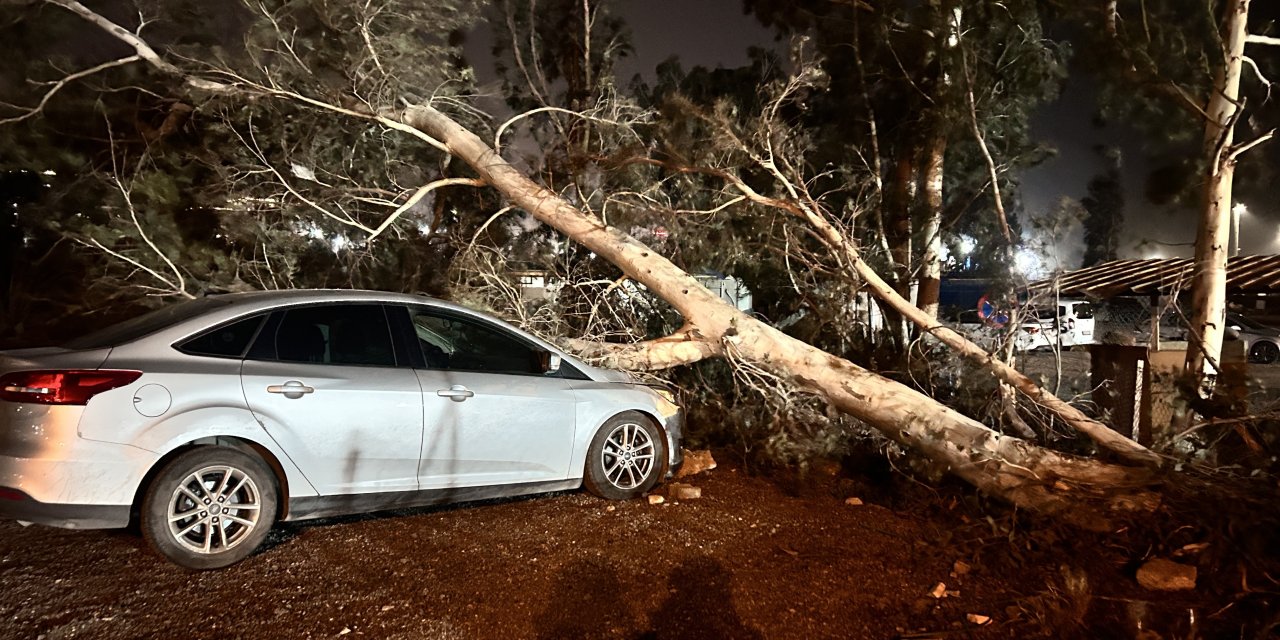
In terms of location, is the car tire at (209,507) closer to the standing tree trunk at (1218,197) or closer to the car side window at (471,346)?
the car side window at (471,346)

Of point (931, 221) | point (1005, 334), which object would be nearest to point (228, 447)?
point (1005, 334)

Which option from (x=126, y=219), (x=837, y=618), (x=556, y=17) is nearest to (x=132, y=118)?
(x=126, y=219)

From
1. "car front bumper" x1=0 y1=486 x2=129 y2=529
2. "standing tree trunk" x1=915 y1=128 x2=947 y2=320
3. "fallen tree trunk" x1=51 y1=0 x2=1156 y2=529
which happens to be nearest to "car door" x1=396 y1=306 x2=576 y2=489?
"car front bumper" x1=0 y1=486 x2=129 y2=529

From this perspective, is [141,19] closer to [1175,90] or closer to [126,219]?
[126,219]

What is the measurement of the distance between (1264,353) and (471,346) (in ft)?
64.2

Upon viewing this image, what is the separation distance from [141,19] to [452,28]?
346 cm

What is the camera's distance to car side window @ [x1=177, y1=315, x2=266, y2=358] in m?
4.02

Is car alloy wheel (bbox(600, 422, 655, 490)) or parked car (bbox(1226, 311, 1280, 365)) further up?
parked car (bbox(1226, 311, 1280, 365))

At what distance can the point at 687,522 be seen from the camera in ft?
15.9

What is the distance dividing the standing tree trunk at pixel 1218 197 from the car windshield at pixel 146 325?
7.64 metres

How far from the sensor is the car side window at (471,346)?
15.8 feet

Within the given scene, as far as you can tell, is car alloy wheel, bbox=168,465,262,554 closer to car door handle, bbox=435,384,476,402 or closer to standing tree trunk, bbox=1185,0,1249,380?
car door handle, bbox=435,384,476,402

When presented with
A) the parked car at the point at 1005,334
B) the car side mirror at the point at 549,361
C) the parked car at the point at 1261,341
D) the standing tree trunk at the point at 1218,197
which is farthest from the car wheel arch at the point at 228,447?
the parked car at the point at 1261,341

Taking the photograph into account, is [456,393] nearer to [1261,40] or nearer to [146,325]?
[146,325]
